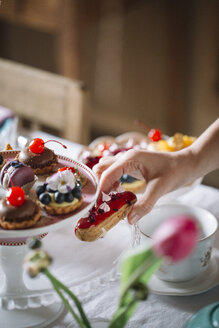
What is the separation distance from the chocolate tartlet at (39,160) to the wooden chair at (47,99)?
2.83 feet

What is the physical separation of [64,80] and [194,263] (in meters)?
1.12

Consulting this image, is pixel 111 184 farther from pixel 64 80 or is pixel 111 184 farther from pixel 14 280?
pixel 64 80

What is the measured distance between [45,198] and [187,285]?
0.35m

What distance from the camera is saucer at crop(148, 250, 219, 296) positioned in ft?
2.98

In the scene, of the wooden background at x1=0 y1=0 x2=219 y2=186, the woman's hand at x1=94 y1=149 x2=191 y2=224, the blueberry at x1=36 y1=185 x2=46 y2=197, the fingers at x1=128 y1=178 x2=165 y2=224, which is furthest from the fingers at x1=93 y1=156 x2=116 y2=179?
the wooden background at x1=0 y1=0 x2=219 y2=186

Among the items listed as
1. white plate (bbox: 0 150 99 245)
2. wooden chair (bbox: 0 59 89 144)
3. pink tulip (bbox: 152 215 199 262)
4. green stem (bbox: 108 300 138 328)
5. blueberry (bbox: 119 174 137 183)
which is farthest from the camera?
wooden chair (bbox: 0 59 89 144)

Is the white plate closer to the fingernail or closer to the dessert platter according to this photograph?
the dessert platter

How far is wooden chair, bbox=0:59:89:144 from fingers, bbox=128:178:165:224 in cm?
87

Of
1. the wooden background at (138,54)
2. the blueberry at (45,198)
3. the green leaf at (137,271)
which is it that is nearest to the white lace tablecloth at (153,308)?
the blueberry at (45,198)

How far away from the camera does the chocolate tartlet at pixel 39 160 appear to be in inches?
36.6

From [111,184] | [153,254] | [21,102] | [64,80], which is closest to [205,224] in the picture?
[111,184]

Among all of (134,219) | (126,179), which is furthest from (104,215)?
(126,179)

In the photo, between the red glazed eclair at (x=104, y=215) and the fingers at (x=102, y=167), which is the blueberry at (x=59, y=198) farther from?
the fingers at (x=102, y=167)

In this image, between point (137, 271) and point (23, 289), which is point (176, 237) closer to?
point (137, 271)
